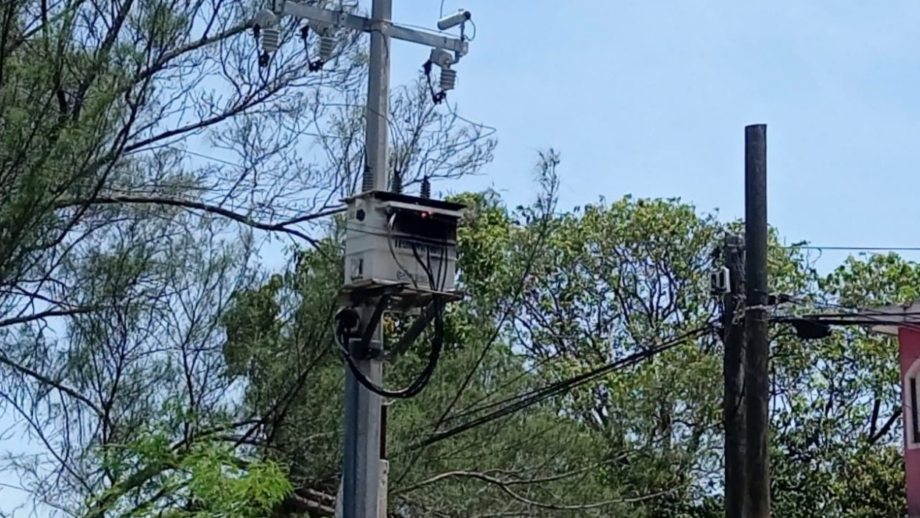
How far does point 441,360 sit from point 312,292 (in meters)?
2.53

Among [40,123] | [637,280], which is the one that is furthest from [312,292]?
[637,280]

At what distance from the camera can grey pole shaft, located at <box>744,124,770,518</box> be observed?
11.8 meters

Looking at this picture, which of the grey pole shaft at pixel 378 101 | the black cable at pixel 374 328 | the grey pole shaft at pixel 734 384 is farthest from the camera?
the grey pole shaft at pixel 734 384

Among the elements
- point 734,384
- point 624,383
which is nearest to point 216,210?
point 734,384

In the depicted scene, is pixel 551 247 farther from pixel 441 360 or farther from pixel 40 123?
pixel 40 123

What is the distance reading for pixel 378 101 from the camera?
925cm

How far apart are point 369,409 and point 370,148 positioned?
174 cm

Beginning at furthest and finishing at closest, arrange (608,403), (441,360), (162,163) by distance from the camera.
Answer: (608,403)
(441,360)
(162,163)

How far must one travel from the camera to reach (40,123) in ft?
28.7

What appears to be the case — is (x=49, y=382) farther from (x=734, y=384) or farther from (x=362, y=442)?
(x=734, y=384)

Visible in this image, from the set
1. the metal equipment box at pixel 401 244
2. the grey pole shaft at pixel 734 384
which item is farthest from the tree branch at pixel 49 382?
the grey pole shaft at pixel 734 384

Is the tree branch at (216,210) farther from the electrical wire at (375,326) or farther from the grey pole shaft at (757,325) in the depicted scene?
the grey pole shaft at (757,325)

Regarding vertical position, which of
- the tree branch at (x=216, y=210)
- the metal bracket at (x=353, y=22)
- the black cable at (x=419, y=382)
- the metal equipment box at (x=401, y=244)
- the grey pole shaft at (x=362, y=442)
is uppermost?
the metal bracket at (x=353, y=22)

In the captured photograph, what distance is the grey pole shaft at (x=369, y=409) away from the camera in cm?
845
